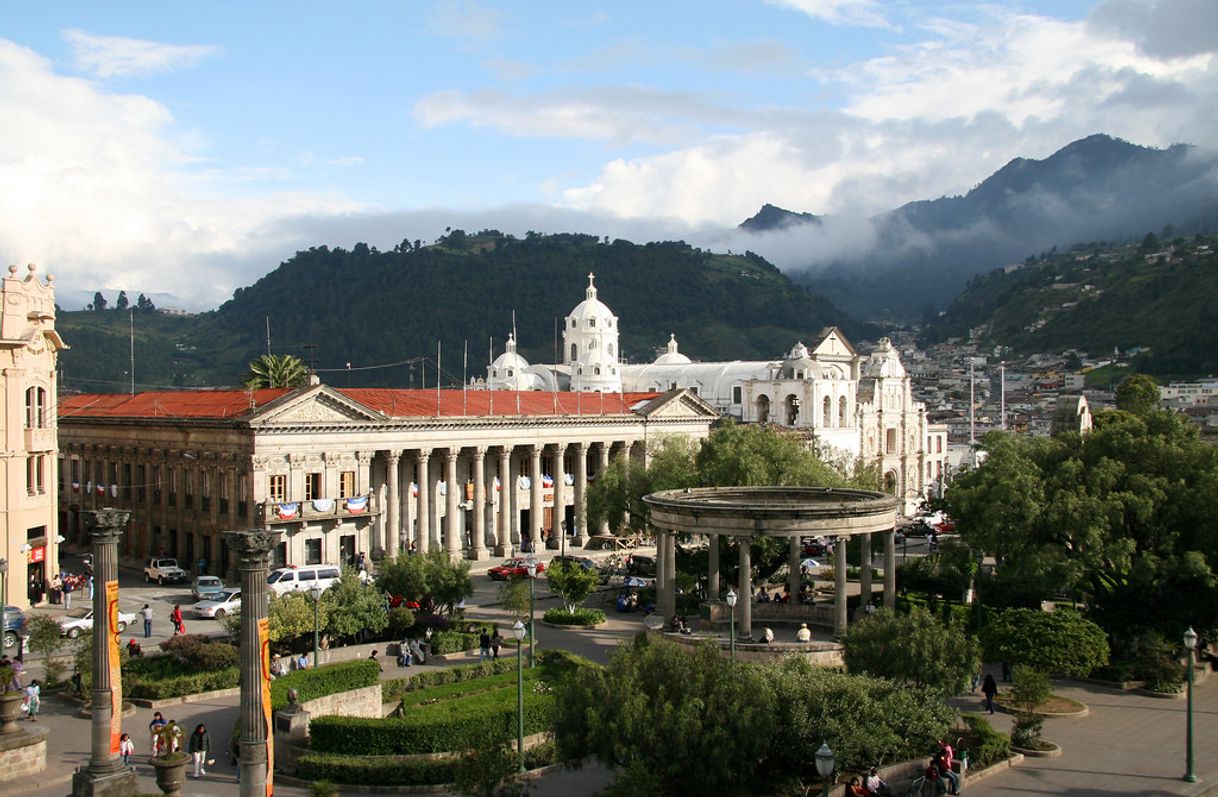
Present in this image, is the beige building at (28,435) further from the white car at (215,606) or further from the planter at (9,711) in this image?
the planter at (9,711)

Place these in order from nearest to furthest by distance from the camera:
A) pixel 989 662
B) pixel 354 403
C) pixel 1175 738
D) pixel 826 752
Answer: pixel 826 752 → pixel 1175 738 → pixel 989 662 → pixel 354 403

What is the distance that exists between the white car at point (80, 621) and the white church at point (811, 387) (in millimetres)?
52155

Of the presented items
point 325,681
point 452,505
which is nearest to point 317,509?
point 452,505

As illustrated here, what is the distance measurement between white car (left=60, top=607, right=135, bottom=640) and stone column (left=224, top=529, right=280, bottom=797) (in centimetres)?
2027

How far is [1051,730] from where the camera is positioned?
125 ft

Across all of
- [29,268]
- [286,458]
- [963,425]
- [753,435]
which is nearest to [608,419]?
[753,435]

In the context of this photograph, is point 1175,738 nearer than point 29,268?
Yes

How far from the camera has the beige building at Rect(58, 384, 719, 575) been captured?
65812 mm

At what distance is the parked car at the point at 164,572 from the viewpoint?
6462 cm

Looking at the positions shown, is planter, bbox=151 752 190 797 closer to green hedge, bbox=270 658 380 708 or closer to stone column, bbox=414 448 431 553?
green hedge, bbox=270 658 380 708

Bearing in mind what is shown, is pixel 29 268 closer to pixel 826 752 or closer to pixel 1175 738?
pixel 826 752

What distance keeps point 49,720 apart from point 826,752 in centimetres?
2636

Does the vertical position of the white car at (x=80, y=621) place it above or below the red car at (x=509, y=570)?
above

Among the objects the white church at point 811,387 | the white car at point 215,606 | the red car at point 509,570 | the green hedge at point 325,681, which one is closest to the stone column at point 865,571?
the green hedge at point 325,681
